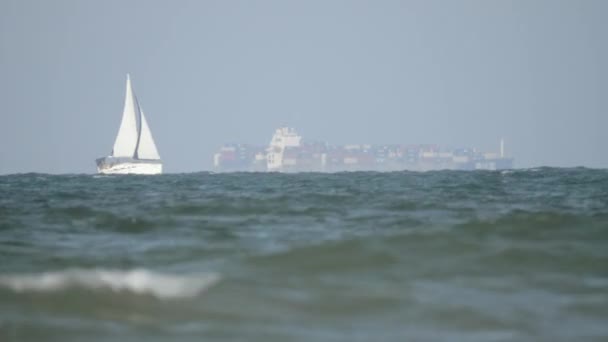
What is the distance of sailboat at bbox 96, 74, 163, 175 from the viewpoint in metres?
81.4

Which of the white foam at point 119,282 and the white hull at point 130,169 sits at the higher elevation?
the white foam at point 119,282

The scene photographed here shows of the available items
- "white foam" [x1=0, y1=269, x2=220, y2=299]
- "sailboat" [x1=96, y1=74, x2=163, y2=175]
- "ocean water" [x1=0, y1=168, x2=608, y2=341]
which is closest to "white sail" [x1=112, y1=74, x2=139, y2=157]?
"sailboat" [x1=96, y1=74, x2=163, y2=175]

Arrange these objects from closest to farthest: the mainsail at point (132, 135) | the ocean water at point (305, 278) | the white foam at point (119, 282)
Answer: the ocean water at point (305, 278) → the white foam at point (119, 282) → the mainsail at point (132, 135)

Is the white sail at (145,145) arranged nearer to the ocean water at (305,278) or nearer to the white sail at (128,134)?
the white sail at (128,134)

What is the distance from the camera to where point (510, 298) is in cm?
665

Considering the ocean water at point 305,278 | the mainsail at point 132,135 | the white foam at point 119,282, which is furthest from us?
the mainsail at point 132,135

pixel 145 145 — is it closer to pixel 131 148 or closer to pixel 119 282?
pixel 131 148

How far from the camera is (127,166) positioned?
3297 inches

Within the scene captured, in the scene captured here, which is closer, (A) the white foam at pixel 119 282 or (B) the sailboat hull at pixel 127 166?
(A) the white foam at pixel 119 282

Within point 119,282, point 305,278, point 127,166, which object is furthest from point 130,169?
point 119,282

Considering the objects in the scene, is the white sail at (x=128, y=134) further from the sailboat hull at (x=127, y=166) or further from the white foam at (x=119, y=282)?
the white foam at (x=119, y=282)

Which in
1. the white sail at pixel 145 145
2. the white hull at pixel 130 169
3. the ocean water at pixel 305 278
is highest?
the white sail at pixel 145 145

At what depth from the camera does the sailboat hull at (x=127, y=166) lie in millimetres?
82438

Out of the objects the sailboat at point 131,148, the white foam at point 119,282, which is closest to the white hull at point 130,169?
the sailboat at point 131,148
